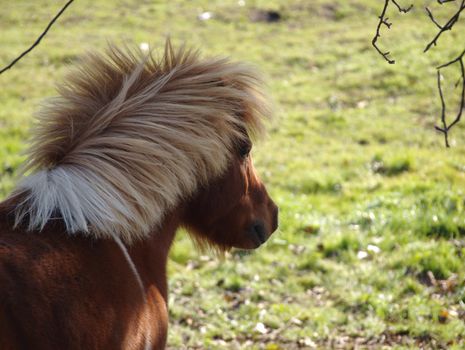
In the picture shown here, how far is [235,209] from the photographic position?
339 centimetres

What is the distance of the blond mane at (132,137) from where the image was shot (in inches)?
103

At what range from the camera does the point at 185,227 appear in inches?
133

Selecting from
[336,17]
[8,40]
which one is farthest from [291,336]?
[336,17]

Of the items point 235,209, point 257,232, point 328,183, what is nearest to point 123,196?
point 235,209

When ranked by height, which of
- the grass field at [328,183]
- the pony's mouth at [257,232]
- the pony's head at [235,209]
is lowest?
the grass field at [328,183]

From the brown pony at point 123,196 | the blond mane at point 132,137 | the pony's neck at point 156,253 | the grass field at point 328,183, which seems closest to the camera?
the brown pony at point 123,196

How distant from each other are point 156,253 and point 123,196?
1.27 feet

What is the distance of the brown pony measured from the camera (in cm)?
225

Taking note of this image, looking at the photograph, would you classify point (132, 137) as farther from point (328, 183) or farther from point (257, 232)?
point (328, 183)

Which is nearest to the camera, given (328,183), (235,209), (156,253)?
(156,253)

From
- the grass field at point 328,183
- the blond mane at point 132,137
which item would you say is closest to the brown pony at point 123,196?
the blond mane at point 132,137

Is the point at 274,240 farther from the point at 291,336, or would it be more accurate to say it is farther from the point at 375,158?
the point at 375,158

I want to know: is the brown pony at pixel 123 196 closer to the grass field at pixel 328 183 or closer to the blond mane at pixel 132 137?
the blond mane at pixel 132 137

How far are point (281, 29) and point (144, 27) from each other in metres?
3.04
